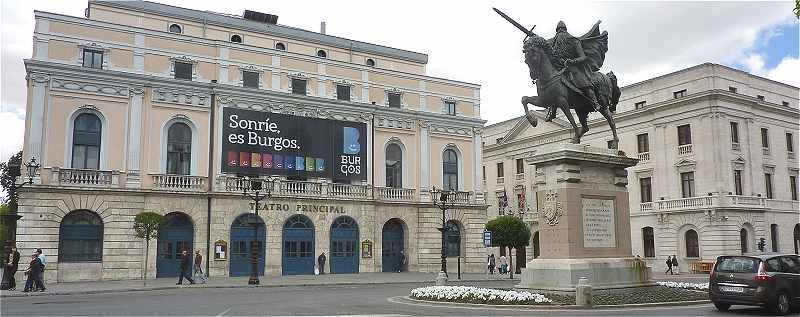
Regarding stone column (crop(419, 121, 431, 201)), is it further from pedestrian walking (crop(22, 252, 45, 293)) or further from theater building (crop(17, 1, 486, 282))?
pedestrian walking (crop(22, 252, 45, 293))

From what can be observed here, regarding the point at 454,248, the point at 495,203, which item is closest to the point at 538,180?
the point at 454,248

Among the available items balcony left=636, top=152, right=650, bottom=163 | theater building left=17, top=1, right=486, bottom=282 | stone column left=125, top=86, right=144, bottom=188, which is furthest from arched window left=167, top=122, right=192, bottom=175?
balcony left=636, top=152, right=650, bottom=163

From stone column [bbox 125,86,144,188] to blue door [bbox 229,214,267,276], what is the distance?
5976 mm

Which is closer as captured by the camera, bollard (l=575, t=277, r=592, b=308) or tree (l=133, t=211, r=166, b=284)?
bollard (l=575, t=277, r=592, b=308)

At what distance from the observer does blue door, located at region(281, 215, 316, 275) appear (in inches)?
1571

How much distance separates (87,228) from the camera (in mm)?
34469

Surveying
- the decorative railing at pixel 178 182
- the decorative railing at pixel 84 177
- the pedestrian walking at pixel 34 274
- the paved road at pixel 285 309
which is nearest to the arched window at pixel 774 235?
the paved road at pixel 285 309

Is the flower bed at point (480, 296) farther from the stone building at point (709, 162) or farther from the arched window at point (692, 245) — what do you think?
→ the arched window at point (692, 245)

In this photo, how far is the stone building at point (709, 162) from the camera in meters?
47.4

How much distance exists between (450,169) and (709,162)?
18651 mm

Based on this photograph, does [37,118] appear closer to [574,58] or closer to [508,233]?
[508,233]

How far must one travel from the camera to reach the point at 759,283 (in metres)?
15.2

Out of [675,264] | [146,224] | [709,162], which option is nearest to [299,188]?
[146,224]

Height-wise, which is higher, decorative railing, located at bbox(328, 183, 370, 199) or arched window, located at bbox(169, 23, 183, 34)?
arched window, located at bbox(169, 23, 183, 34)
